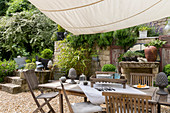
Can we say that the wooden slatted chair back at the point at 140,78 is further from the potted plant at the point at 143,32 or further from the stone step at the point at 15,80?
the stone step at the point at 15,80

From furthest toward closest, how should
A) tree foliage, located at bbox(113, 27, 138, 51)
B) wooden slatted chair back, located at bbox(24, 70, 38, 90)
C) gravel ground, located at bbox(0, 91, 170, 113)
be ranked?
tree foliage, located at bbox(113, 27, 138, 51)
gravel ground, located at bbox(0, 91, 170, 113)
wooden slatted chair back, located at bbox(24, 70, 38, 90)

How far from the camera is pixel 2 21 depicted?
785cm

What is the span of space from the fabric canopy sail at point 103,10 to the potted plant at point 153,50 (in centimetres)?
263

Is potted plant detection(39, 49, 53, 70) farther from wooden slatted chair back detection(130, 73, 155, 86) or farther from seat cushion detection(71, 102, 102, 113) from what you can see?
seat cushion detection(71, 102, 102, 113)

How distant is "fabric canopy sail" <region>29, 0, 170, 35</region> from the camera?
5.19 feet

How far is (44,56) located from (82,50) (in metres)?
1.88

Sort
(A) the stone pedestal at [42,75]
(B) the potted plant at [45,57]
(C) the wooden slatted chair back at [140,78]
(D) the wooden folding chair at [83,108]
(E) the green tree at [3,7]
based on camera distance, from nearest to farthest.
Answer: (D) the wooden folding chair at [83,108]
(C) the wooden slatted chair back at [140,78]
(A) the stone pedestal at [42,75]
(B) the potted plant at [45,57]
(E) the green tree at [3,7]

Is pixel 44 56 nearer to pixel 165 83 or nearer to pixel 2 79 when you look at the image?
pixel 2 79

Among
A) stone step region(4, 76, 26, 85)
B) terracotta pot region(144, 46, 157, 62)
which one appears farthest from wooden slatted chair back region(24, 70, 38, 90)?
terracotta pot region(144, 46, 157, 62)

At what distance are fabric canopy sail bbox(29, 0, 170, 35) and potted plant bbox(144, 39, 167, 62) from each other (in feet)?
8.63

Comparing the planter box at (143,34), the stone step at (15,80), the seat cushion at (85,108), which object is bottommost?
the stone step at (15,80)

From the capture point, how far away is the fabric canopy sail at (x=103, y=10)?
158cm

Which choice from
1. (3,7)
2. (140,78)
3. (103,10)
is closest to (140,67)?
(140,78)

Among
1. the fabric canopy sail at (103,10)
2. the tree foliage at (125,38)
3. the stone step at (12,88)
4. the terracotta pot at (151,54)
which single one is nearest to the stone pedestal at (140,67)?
the terracotta pot at (151,54)
